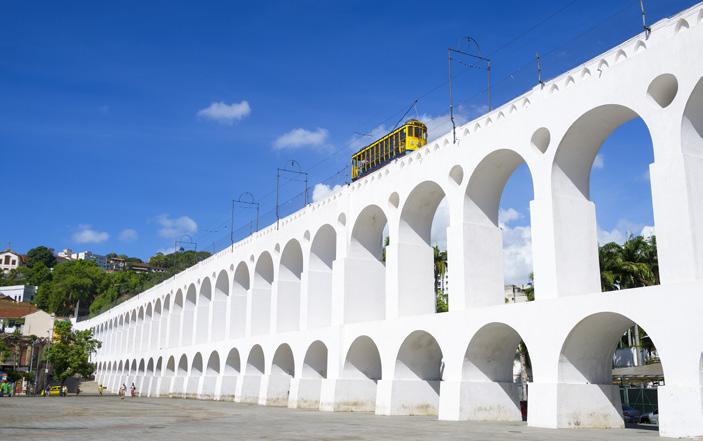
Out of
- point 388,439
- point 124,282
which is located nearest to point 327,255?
point 388,439

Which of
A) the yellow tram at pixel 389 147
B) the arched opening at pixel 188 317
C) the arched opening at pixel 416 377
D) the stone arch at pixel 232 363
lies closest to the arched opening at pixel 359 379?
the arched opening at pixel 416 377

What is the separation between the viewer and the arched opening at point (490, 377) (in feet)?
67.1

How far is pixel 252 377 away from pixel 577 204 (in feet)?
74.9

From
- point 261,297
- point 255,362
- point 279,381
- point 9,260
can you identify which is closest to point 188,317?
point 261,297

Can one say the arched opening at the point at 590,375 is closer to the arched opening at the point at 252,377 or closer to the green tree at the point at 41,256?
the arched opening at the point at 252,377

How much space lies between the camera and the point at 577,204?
19172mm

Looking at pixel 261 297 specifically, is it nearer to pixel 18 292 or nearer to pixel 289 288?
pixel 289 288

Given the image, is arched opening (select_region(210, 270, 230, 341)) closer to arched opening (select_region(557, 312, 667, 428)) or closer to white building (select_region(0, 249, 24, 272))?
arched opening (select_region(557, 312, 667, 428))

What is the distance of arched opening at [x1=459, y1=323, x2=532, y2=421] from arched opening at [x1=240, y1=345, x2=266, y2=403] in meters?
17.6

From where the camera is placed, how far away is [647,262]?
3556cm

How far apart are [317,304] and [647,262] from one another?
17928 millimetres

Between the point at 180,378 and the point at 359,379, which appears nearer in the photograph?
the point at 359,379

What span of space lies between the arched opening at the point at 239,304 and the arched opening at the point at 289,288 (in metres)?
5.72

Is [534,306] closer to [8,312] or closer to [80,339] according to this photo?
[80,339]
